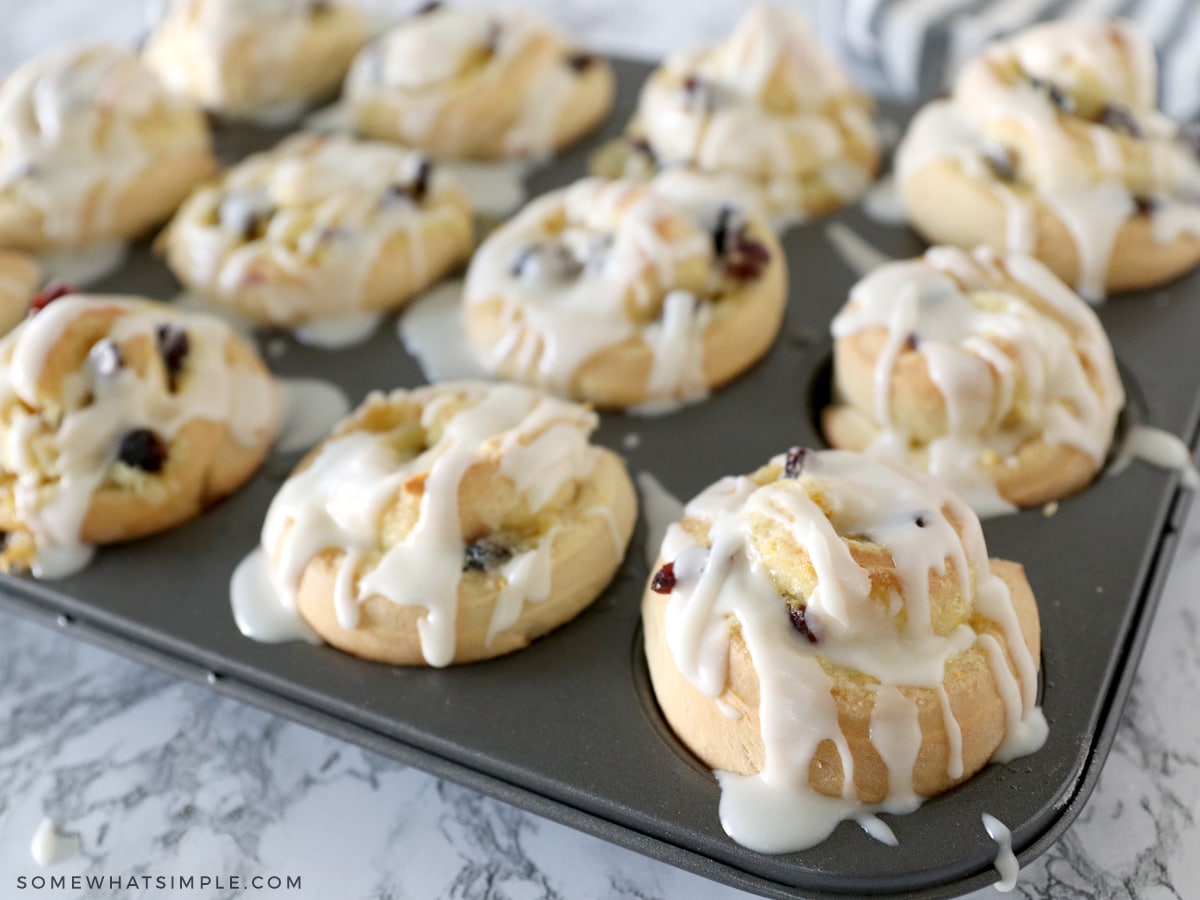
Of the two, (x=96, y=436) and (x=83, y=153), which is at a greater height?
(x=83, y=153)

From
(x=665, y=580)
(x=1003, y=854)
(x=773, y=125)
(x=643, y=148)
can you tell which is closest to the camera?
(x=1003, y=854)

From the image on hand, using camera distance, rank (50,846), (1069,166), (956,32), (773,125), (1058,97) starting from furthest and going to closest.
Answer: (956,32), (773,125), (1058,97), (1069,166), (50,846)

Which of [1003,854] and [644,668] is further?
[644,668]

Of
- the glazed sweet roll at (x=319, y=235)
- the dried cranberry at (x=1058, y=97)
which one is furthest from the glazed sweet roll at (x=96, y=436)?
the dried cranberry at (x=1058, y=97)

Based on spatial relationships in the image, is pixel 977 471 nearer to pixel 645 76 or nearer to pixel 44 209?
pixel 645 76

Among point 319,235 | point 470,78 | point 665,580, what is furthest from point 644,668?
point 470,78

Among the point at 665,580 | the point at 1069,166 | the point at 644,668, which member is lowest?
the point at 644,668

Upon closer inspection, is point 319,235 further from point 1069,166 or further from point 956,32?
point 956,32
